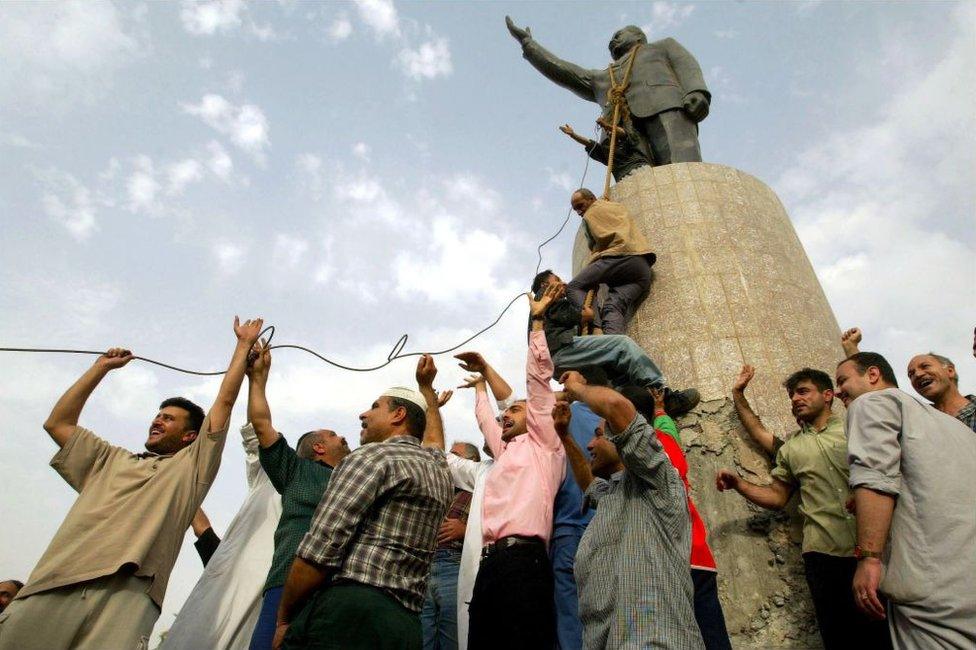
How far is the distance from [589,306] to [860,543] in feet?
9.42

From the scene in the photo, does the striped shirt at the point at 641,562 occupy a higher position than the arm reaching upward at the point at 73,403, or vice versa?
the arm reaching upward at the point at 73,403

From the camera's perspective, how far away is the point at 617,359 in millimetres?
3988

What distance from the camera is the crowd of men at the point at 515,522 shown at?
2.10 metres

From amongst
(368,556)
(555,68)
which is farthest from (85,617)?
(555,68)

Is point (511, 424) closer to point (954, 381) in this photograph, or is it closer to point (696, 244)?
point (954, 381)

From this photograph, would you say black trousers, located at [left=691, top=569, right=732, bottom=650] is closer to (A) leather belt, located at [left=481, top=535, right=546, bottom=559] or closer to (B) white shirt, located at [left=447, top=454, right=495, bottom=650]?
(A) leather belt, located at [left=481, top=535, right=546, bottom=559]

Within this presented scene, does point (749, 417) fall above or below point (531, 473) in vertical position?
above

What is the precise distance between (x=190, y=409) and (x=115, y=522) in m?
0.78

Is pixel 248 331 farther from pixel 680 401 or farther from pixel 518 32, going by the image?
pixel 518 32

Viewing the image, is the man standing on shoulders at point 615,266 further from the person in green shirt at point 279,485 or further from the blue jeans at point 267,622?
the blue jeans at point 267,622

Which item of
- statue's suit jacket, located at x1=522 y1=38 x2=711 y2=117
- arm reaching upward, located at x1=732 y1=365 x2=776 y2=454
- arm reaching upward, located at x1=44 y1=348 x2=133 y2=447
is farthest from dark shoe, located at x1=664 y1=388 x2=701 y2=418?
statue's suit jacket, located at x1=522 y1=38 x2=711 y2=117

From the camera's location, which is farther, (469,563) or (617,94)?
(617,94)

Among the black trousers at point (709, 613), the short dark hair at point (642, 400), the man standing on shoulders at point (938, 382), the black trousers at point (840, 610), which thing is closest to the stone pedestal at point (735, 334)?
the black trousers at point (840, 610)

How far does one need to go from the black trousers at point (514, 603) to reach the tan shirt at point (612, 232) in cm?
291
